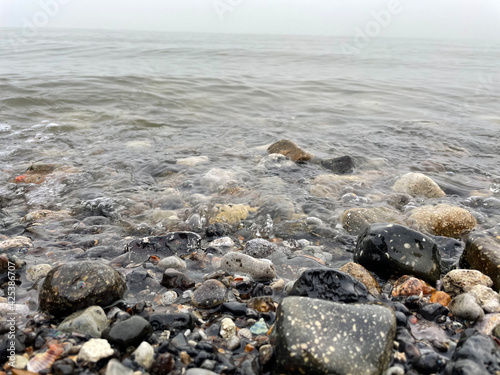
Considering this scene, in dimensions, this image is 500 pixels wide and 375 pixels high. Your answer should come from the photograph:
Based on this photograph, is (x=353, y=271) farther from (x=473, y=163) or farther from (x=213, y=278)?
(x=473, y=163)

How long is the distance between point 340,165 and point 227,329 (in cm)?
422

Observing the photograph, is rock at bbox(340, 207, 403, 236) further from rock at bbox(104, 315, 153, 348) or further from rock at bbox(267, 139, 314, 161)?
rock at bbox(104, 315, 153, 348)

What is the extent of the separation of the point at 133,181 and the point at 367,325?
4.17 m

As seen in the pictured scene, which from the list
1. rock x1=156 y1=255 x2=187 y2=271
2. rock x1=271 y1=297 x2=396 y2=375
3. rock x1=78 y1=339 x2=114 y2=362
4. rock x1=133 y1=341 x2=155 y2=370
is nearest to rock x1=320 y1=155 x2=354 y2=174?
rock x1=156 y1=255 x2=187 y2=271

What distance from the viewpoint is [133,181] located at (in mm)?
5395

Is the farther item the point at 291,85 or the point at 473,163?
the point at 291,85

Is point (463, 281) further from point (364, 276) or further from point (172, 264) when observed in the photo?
point (172, 264)

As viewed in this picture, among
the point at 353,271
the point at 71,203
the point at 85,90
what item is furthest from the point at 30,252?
the point at 85,90

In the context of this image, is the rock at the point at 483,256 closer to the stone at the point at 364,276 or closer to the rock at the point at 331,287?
the stone at the point at 364,276

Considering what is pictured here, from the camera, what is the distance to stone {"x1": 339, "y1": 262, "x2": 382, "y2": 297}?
2863 mm

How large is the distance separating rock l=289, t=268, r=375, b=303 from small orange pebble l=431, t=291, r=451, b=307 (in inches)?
18.1

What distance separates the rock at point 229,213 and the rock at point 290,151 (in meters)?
2.13

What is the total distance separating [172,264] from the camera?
3.16 metres

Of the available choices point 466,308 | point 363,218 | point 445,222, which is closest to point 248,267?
point 466,308
